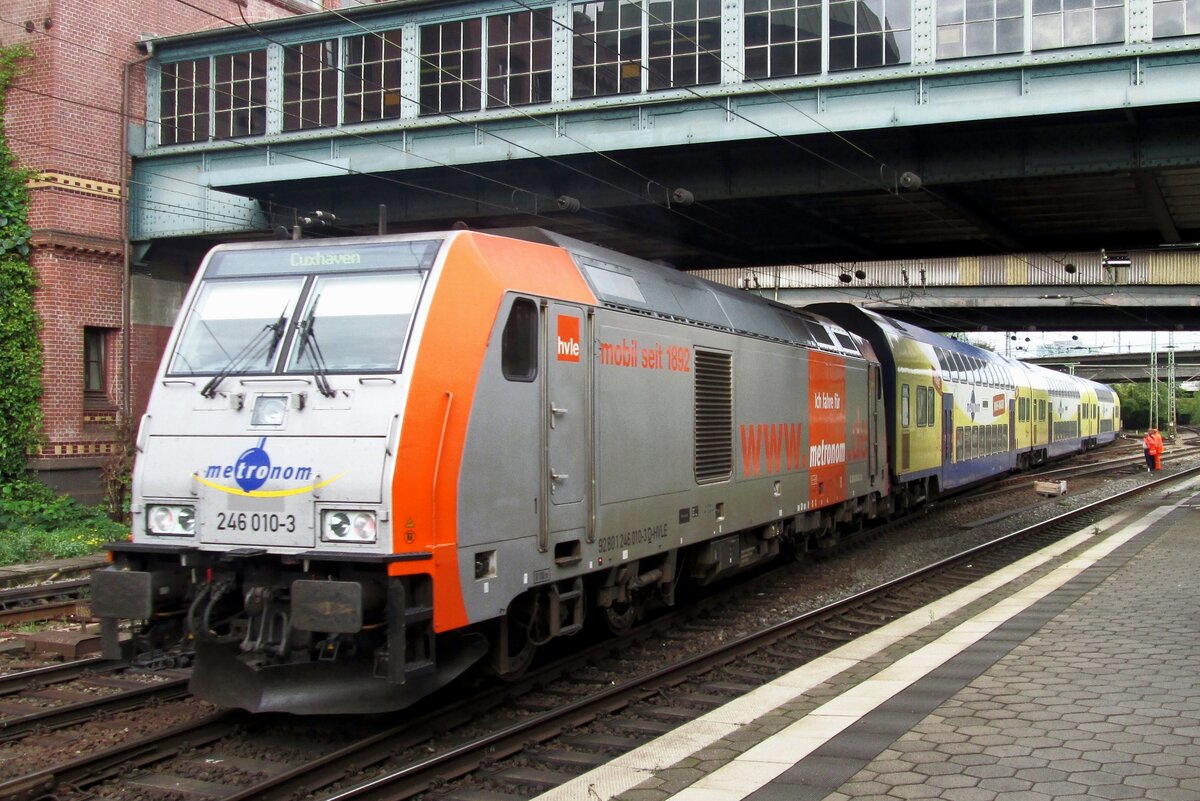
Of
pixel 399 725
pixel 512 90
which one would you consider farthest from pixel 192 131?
pixel 399 725

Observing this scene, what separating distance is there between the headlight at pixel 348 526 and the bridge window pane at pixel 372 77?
13.0m

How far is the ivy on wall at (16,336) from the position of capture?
18.4 metres

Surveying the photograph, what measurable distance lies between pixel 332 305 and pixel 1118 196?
51.4 feet

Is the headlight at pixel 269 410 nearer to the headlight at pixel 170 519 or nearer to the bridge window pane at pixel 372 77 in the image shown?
the headlight at pixel 170 519

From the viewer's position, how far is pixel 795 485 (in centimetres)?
1254

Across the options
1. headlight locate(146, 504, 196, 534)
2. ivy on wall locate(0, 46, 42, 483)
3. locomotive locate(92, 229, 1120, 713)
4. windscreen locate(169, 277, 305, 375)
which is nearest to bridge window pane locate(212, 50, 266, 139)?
ivy on wall locate(0, 46, 42, 483)

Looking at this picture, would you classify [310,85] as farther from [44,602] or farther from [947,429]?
[947,429]

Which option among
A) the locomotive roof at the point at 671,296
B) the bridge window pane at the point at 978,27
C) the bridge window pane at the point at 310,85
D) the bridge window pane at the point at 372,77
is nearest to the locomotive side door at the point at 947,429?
the locomotive roof at the point at 671,296

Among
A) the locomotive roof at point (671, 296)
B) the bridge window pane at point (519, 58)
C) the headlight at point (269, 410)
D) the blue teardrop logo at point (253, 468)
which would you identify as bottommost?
the blue teardrop logo at point (253, 468)

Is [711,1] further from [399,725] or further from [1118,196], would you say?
[399,725]

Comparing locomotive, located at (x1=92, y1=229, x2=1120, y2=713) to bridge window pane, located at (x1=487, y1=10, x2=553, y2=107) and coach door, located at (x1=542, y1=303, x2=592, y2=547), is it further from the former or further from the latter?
bridge window pane, located at (x1=487, y1=10, x2=553, y2=107)

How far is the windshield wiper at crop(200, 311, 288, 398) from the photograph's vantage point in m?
6.90

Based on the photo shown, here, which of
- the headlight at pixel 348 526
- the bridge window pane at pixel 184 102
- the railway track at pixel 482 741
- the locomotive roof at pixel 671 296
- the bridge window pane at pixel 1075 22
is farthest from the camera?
the bridge window pane at pixel 184 102

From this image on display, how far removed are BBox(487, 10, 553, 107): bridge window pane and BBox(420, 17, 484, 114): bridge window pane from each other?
249 millimetres
